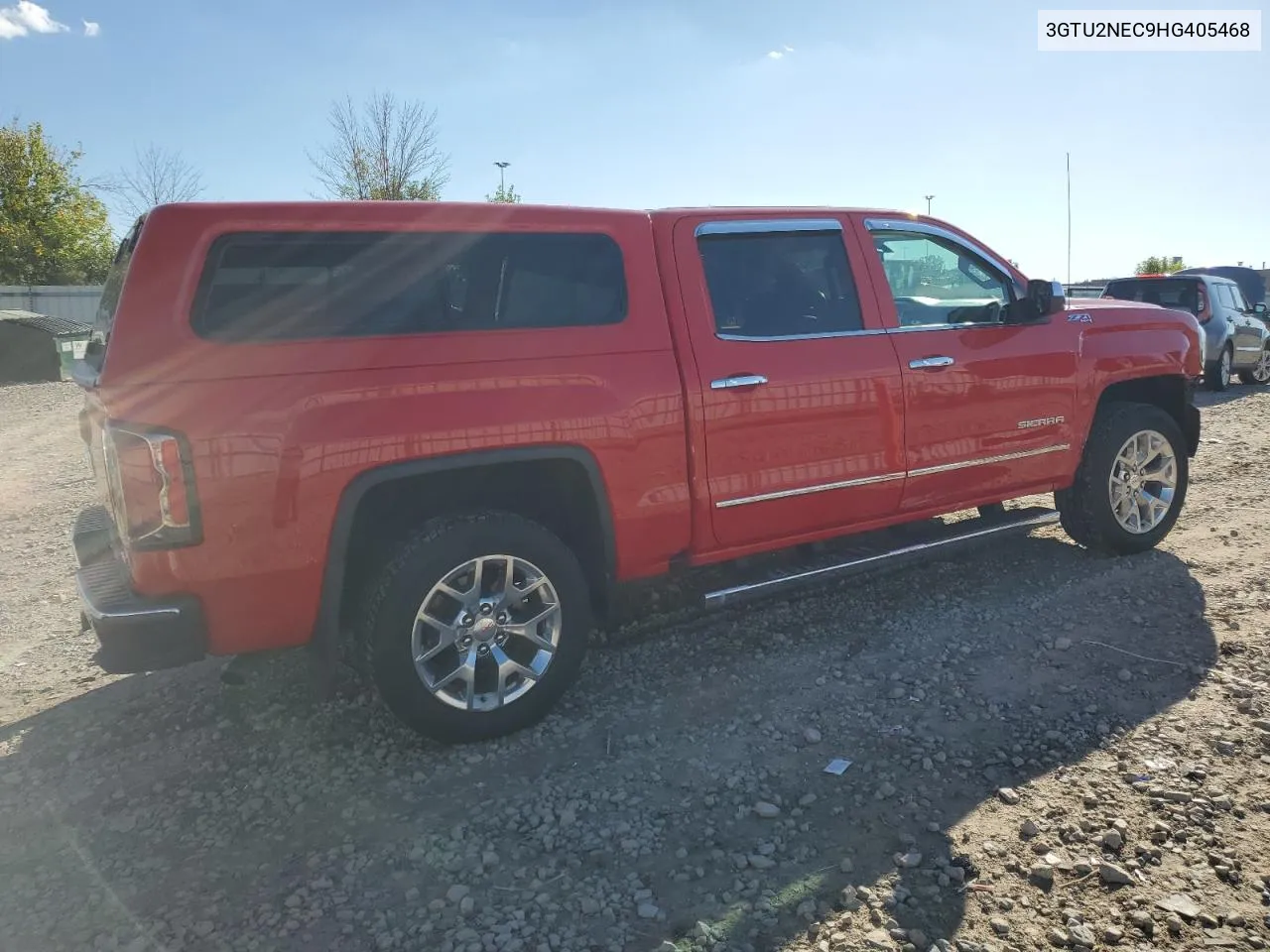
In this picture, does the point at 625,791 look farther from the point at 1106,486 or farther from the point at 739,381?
the point at 1106,486

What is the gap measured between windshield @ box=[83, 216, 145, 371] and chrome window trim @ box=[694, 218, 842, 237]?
Answer: 217 cm

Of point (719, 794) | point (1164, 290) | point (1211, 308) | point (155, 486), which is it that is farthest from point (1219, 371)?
point (155, 486)

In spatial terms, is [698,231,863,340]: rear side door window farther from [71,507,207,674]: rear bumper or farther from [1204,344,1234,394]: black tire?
[1204,344,1234,394]: black tire

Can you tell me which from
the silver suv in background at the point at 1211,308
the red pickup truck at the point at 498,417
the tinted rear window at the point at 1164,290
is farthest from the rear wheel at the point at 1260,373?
the red pickup truck at the point at 498,417

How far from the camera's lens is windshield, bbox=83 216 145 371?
313 cm

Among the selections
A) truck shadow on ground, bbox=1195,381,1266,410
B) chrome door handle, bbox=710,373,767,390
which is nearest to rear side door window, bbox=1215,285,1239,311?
truck shadow on ground, bbox=1195,381,1266,410

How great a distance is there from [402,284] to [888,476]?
2388mm

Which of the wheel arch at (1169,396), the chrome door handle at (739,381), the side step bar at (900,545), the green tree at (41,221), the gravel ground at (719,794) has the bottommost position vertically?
the gravel ground at (719,794)

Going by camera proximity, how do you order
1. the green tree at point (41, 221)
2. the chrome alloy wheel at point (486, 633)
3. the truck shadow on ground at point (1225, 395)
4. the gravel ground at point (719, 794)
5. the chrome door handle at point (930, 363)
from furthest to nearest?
1. the green tree at point (41, 221)
2. the truck shadow on ground at point (1225, 395)
3. the chrome door handle at point (930, 363)
4. the chrome alloy wheel at point (486, 633)
5. the gravel ground at point (719, 794)

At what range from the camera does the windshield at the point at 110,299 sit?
3.13 m

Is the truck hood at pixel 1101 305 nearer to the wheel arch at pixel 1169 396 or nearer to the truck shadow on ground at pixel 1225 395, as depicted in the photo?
the wheel arch at pixel 1169 396

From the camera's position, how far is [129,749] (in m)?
3.55

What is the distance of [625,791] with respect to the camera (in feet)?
10.3

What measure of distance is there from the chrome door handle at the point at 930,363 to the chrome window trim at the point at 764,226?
0.74 metres
